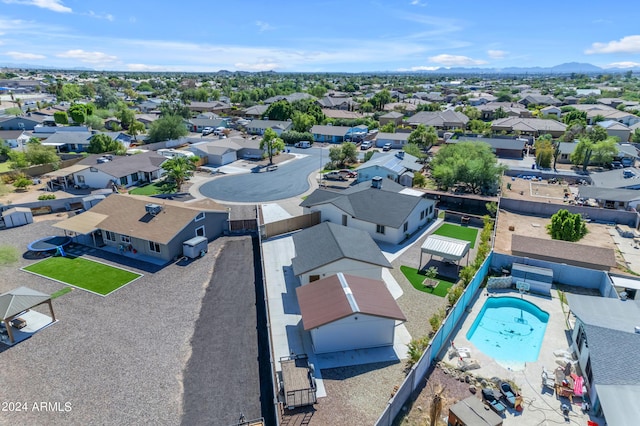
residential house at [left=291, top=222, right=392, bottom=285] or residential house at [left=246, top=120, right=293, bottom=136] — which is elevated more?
residential house at [left=246, top=120, right=293, bottom=136]

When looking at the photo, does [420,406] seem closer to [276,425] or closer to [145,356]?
[276,425]

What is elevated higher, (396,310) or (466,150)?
(466,150)

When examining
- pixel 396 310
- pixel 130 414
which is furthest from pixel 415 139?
pixel 130 414

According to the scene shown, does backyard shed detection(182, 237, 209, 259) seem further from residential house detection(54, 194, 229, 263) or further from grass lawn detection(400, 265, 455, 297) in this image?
grass lawn detection(400, 265, 455, 297)

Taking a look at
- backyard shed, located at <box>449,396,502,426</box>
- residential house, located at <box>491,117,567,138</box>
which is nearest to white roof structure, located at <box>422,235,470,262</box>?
backyard shed, located at <box>449,396,502,426</box>

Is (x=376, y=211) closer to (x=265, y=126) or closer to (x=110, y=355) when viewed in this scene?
(x=110, y=355)

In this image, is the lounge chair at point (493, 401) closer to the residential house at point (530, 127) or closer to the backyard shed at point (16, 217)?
the backyard shed at point (16, 217)
